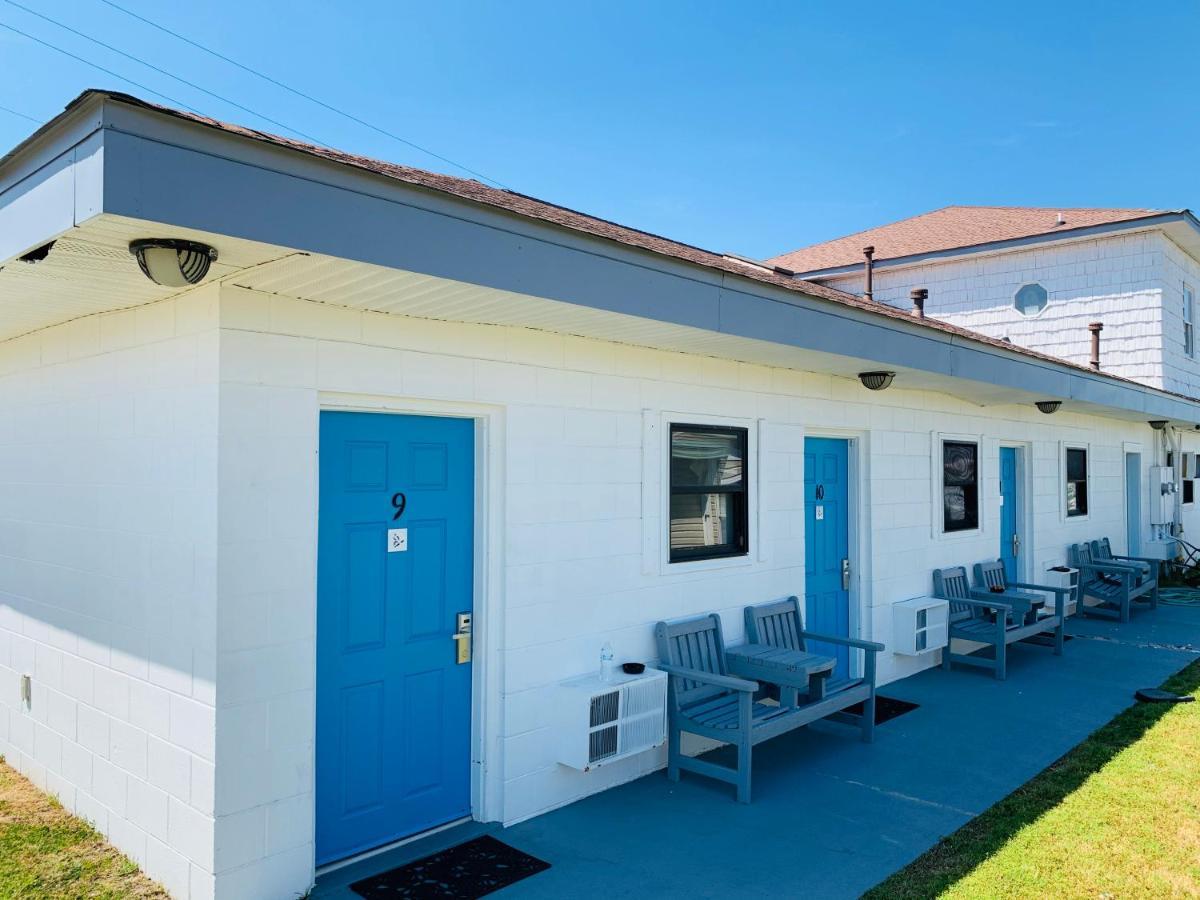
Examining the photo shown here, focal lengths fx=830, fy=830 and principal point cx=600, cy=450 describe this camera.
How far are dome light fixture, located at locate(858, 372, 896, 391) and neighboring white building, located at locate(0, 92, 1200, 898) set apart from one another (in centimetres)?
37

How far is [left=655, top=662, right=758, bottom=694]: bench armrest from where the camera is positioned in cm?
477

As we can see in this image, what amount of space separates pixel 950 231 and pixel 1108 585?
27.1 ft

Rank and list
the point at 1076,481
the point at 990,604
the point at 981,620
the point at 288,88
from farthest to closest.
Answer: the point at 288,88 < the point at 1076,481 < the point at 981,620 < the point at 990,604

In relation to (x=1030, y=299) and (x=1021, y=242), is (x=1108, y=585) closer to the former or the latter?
(x=1030, y=299)

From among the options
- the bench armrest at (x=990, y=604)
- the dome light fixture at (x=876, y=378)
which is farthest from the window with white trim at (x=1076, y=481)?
the dome light fixture at (x=876, y=378)

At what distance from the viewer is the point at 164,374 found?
12.5 feet

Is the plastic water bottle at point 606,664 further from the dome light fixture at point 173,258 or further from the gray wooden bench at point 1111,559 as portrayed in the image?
the gray wooden bench at point 1111,559

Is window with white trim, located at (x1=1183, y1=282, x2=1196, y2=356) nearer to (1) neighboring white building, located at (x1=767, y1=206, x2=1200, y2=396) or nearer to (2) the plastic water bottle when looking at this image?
(1) neighboring white building, located at (x1=767, y1=206, x2=1200, y2=396)

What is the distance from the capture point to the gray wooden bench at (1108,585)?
1087 centimetres

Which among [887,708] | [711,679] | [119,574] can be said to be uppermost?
[119,574]

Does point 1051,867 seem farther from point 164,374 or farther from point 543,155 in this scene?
point 543,155

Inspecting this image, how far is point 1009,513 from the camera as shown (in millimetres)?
10406

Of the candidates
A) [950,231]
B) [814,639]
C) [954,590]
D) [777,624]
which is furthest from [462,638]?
[950,231]

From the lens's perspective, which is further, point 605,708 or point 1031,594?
point 1031,594
